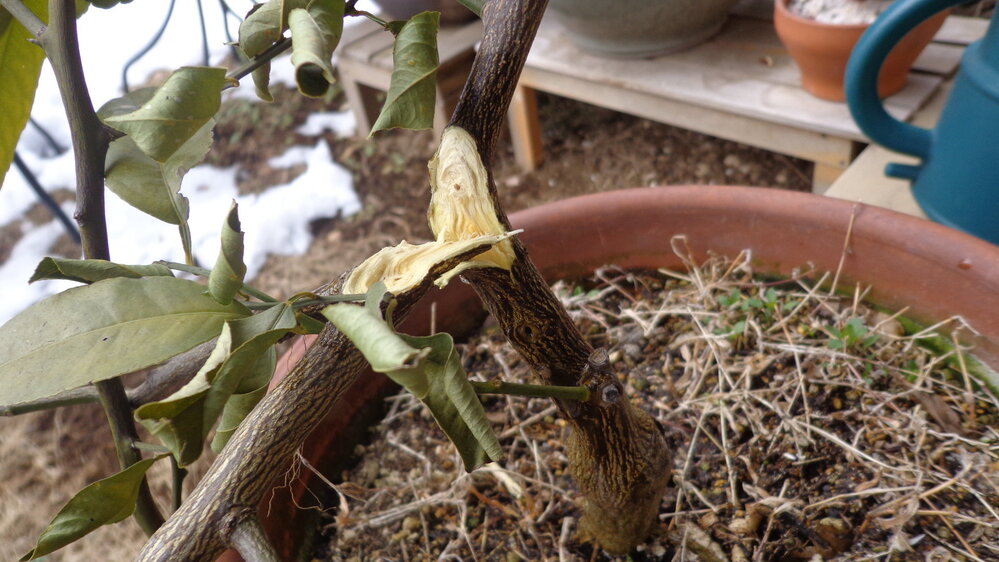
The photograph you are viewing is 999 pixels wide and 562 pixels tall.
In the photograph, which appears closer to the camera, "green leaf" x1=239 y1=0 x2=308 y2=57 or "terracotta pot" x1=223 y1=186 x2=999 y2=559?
"green leaf" x1=239 y1=0 x2=308 y2=57

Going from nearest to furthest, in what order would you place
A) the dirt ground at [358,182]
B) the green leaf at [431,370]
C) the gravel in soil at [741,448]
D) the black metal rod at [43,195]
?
the green leaf at [431,370]
the gravel in soil at [741,448]
the dirt ground at [358,182]
the black metal rod at [43,195]

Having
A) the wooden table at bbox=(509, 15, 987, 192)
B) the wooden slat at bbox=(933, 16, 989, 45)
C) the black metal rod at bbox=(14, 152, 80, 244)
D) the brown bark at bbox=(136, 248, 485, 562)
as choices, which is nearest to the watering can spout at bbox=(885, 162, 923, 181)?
the wooden table at bbox=(509, 15, 987, 192)

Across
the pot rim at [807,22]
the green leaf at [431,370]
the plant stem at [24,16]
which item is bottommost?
the pot rim at [807,22]

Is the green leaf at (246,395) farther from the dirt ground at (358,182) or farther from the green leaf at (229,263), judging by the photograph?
the dirt ground at (358,182)

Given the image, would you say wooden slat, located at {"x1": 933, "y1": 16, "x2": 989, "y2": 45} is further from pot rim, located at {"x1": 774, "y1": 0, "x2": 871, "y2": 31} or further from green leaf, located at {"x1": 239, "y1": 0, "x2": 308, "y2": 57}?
green leaf, located at {"x1": 239, "y1": 0, "x2": 308, "y2": 57}

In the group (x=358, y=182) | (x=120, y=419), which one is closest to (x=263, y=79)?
(x=120, y=419)

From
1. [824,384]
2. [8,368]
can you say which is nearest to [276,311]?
[8,368]

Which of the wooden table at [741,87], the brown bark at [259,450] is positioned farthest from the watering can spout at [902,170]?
the brown bark at [259,450]
